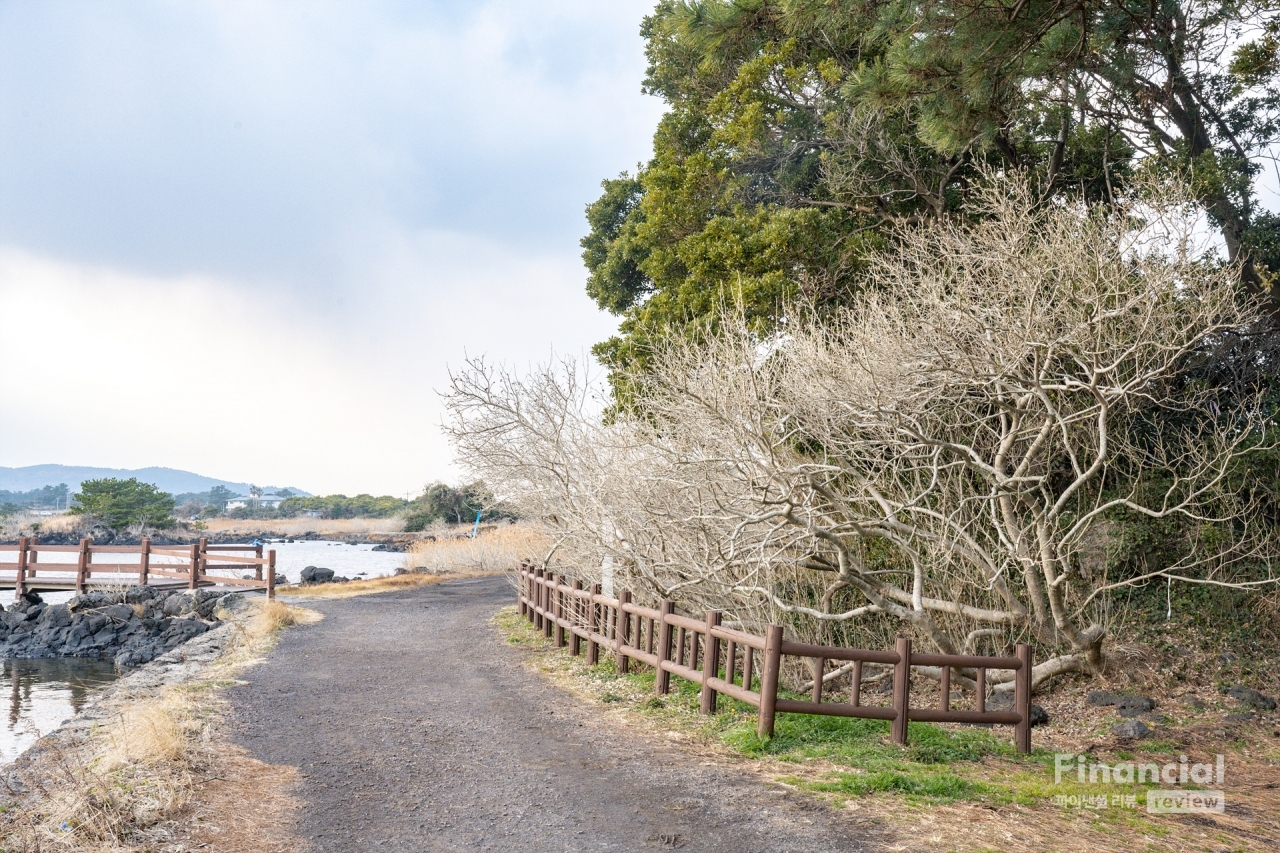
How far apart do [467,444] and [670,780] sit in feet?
30.6

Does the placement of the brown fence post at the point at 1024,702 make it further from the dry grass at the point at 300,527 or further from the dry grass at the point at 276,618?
the dry grass at the point at 300,527

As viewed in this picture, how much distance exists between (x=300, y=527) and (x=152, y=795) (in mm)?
74568

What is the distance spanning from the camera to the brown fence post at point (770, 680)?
23.1 ft

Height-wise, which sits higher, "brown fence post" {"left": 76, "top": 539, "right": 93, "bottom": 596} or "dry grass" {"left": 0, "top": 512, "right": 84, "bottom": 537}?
"brown fence post" {"left": 76, "top": 539, "right": 93, "bottom": 596}

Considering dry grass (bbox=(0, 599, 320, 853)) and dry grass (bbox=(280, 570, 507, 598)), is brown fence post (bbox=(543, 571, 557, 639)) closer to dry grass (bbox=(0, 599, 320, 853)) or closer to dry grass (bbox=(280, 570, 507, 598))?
dry grass (bbox=(0, 599, 320, 853))

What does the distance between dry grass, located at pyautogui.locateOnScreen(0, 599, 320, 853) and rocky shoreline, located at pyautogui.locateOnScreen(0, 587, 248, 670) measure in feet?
37.0

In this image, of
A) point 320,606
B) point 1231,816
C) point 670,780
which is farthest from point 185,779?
point 320,606

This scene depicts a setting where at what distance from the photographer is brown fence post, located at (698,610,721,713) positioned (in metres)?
8.06

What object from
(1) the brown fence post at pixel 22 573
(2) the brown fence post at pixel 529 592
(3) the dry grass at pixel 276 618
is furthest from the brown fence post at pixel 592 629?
(1) the brown fence post at pixel 22 573

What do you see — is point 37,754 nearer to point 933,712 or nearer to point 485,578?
point 933,712

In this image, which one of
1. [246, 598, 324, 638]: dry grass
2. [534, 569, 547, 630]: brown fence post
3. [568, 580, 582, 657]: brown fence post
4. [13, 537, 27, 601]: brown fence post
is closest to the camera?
[568, 580, 582, 657]: brown fence post

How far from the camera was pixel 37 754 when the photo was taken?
6.89 m

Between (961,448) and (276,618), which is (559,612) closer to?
(276,618)

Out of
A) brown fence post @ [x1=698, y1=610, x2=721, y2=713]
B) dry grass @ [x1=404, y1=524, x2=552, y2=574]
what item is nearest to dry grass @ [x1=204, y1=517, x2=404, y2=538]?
dry grass @ [x1=404, y1=524, x2=552, y2=574]
